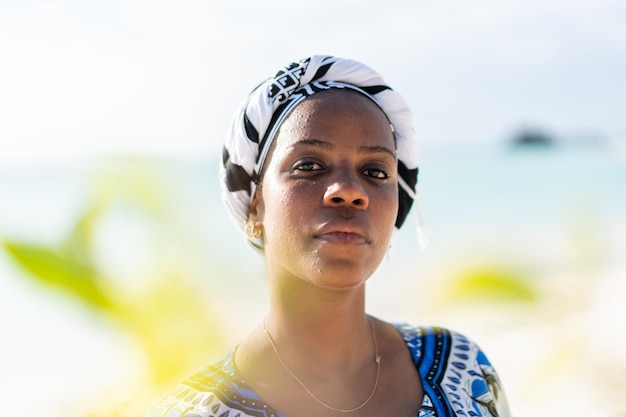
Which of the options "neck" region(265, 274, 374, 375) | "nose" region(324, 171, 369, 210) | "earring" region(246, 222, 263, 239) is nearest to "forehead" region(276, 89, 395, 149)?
"nose" region(324, 171, 369, 210)

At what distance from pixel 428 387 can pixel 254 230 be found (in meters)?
0.76

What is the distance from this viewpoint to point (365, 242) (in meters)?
2.11

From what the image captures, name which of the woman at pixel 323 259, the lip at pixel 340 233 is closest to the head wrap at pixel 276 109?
the woman at pixel 323 259

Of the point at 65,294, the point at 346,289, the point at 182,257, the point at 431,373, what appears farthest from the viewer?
the point at 182,257

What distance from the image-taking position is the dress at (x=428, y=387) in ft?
7.20

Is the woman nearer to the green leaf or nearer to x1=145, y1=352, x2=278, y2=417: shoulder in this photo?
x1=145, y1=352, x2=278, y2=417: shoulder

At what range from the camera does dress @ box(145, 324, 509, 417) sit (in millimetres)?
2195

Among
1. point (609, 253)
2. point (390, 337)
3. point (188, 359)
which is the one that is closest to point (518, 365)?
point (188, 359)

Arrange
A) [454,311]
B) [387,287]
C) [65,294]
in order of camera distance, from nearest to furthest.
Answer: [65,294], [454,311], [387,287]

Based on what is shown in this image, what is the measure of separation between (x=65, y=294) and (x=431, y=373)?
3.25 meters

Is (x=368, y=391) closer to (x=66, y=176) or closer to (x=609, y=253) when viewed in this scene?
(x=609, y=253)

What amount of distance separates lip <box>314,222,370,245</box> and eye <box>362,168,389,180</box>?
0.22 meters

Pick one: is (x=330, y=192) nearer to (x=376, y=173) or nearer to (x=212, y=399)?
(x=376, y=173)

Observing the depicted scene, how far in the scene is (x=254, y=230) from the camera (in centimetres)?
242
